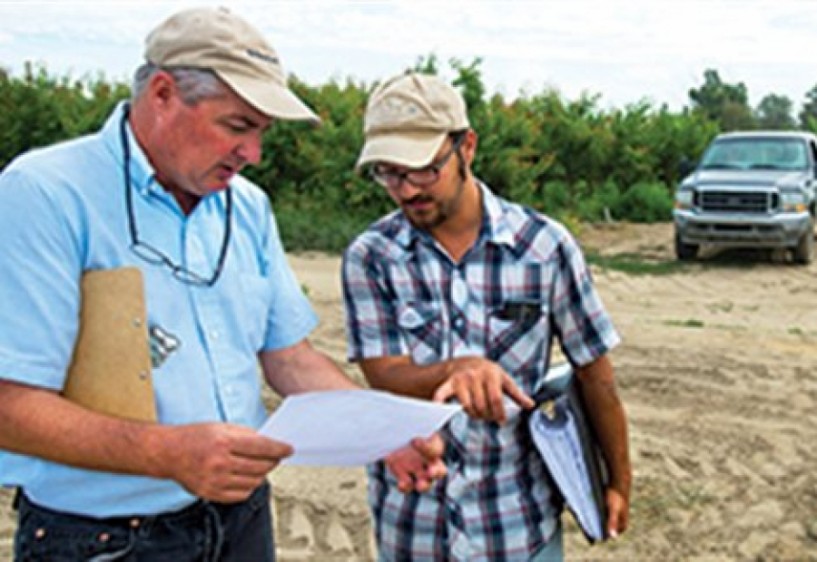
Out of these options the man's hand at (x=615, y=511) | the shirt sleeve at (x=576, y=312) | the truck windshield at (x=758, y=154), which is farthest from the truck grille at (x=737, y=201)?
the shirt sleeve at (x=576, y=312)

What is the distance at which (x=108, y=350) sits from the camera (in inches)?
73.5

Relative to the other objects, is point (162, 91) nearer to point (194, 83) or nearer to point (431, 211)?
point (194, 83)

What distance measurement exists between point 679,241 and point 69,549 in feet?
41.4

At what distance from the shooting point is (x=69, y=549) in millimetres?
1905

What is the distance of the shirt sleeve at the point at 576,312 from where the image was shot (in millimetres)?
2465

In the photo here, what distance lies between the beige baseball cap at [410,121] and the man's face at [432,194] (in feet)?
0.14

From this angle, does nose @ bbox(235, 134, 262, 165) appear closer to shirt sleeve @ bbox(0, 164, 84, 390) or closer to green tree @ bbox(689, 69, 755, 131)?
shirt sleeve @ bbox(0, 164, 84, 390)

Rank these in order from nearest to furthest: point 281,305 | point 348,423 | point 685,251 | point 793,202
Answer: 1. point 348,423
2. point 281,305
3. point 793,202
4. point 685,251

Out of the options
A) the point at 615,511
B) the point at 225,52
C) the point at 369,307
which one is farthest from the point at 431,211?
the point at 615,511

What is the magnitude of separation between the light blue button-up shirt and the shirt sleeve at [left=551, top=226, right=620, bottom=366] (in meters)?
0.72

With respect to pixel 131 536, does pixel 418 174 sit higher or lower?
Answer: higher

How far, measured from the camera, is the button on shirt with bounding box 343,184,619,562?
2391 mm

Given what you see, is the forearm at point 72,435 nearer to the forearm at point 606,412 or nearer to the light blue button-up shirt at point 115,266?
the light blue button-up shirt at point 115,266

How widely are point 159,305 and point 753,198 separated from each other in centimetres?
1190
